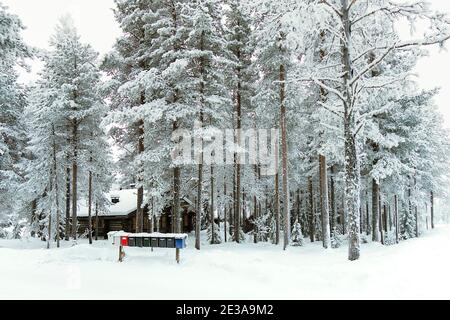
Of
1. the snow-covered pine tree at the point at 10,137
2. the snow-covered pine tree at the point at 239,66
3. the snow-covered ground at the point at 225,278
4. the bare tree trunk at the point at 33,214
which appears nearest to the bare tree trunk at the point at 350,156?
the snow-covered ground at the point at 225,278

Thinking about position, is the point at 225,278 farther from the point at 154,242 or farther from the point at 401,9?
the point at 401,9

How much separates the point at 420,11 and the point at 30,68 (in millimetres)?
12807

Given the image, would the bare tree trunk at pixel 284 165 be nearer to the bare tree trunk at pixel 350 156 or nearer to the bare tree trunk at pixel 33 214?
the bare tree trunk at pixel 350 156

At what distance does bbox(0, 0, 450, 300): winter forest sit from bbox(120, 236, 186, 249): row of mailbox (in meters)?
5.58

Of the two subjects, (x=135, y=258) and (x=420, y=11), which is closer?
(x=420, y=11)

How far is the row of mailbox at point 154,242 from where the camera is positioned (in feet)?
37.3

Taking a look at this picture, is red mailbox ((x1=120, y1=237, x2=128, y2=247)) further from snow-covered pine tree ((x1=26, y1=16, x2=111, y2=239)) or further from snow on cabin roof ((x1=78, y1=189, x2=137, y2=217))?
snow on cabin roof ((x1=78, y1=189, x2=137, y2=217))

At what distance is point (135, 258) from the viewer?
12.2 m

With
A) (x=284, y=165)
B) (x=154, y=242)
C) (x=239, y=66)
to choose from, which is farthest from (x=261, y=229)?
(x=154, y=242)

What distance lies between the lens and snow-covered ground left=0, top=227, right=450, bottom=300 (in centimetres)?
727

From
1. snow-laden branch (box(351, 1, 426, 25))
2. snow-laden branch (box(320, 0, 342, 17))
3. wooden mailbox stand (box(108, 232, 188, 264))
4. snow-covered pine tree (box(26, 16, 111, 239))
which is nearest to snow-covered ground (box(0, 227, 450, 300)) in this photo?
wooden mailbox stand (box(108, 232, 188, 264))
